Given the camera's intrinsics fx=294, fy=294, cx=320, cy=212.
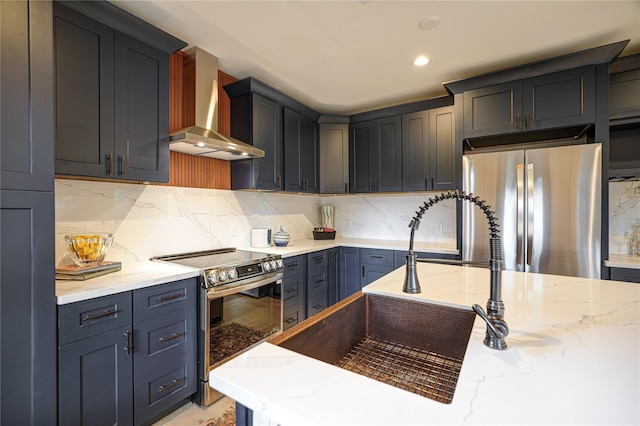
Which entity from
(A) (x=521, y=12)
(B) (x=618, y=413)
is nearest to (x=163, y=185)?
(B) (x=618, y=413)

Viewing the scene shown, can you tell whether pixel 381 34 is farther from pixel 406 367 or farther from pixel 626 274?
pixel 626 274

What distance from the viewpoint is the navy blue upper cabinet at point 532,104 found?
93.3 inches

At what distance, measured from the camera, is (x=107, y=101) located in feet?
5.90

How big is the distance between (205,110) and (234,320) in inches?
67.1

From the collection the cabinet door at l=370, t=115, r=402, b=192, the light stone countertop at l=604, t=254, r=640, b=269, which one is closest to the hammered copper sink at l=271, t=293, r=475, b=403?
the light stone countertop at l=604, t=254, r=640, b=269

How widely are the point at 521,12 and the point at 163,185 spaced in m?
2.82

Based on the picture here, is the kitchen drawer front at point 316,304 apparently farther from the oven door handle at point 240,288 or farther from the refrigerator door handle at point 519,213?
the refrigerator door handle at point 519,213

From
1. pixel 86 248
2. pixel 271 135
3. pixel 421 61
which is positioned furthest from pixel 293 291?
pixel 421 61

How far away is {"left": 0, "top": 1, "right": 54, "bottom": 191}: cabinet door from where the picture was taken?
1.23m

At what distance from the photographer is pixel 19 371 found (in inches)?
49.7

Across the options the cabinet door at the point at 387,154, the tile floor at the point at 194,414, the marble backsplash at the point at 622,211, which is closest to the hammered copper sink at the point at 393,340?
the tile floor at the point at 194,414

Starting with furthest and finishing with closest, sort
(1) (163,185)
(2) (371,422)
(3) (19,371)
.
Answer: (1) (163,185), (3) (19,371), (2) (371,422)

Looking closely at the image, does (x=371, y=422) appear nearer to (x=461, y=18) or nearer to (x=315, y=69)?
(x=461, y=18)

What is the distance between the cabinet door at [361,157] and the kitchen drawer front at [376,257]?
0.78 m
